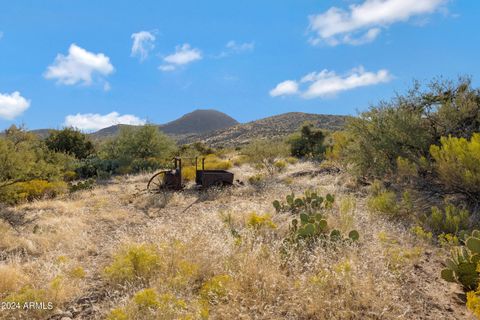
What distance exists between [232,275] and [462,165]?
230 inches

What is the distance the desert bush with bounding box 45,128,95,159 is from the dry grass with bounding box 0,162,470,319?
59.3 feet

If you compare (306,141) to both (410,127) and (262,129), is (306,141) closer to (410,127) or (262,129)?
(410,127)

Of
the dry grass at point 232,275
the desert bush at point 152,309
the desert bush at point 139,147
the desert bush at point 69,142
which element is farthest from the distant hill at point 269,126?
the desert bush at point 152,309

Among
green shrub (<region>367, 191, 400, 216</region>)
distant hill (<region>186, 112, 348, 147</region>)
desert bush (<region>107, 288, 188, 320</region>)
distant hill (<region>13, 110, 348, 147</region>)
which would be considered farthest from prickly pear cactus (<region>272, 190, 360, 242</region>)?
distant hill (<region>186, 112, 348, 147</region>)

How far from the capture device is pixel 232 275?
4.16m

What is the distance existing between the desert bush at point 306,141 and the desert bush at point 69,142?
1471 centimetres

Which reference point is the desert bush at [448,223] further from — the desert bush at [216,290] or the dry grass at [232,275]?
the desert bush at [216,290]

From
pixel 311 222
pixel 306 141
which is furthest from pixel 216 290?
pixel 306 141

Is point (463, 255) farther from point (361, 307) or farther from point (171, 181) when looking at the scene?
point (171, 181)

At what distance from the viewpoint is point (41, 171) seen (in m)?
11.4

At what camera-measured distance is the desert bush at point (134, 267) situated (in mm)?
4434

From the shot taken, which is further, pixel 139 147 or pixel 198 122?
pixel 198 122

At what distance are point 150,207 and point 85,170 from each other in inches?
405

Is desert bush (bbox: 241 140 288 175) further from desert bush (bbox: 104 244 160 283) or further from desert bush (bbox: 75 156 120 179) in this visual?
desert bush (bbox: 104 244 160 283)
